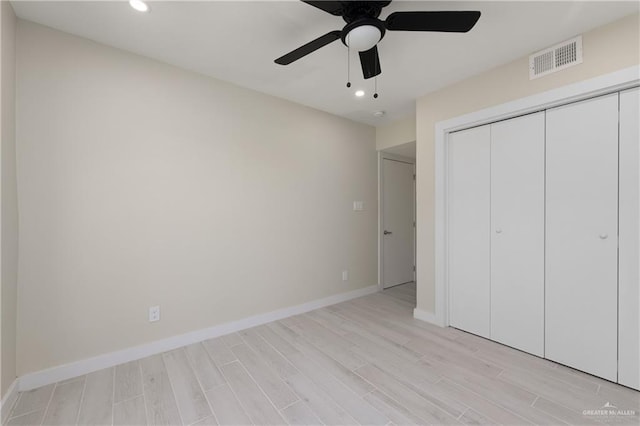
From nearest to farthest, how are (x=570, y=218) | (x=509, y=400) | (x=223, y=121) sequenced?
(x=509, y=400), (x=570, y=218), (x=223, y=121)

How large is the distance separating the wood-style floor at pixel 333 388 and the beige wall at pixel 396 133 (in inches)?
96.9

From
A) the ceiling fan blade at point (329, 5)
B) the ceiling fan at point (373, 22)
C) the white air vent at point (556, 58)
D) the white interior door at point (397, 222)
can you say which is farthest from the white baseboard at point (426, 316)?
the ceiling fan blade at point (329, 5)

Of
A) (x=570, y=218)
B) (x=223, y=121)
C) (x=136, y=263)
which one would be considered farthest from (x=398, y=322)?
(x=223, y=121)

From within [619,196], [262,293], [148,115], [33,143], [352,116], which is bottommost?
[262,293]

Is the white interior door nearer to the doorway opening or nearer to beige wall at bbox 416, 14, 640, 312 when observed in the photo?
the doorway opening

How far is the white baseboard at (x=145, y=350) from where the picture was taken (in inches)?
73.1

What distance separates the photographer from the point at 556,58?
209 centimetres

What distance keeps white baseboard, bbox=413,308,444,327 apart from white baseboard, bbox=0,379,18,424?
3.26 meters

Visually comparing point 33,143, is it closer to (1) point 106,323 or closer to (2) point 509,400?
(1) point 106,323

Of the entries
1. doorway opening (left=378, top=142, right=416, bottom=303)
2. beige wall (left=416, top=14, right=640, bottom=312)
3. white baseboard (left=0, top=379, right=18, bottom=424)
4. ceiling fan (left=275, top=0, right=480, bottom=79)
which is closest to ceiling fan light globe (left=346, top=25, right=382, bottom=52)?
ceiling fan (left=275, top=0, right=480, bottom=79)

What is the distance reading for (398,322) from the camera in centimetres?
291

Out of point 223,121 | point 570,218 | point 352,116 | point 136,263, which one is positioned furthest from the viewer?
point 352,116

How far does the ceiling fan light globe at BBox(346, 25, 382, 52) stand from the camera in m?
1.54

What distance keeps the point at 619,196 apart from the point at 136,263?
11.9 feet
